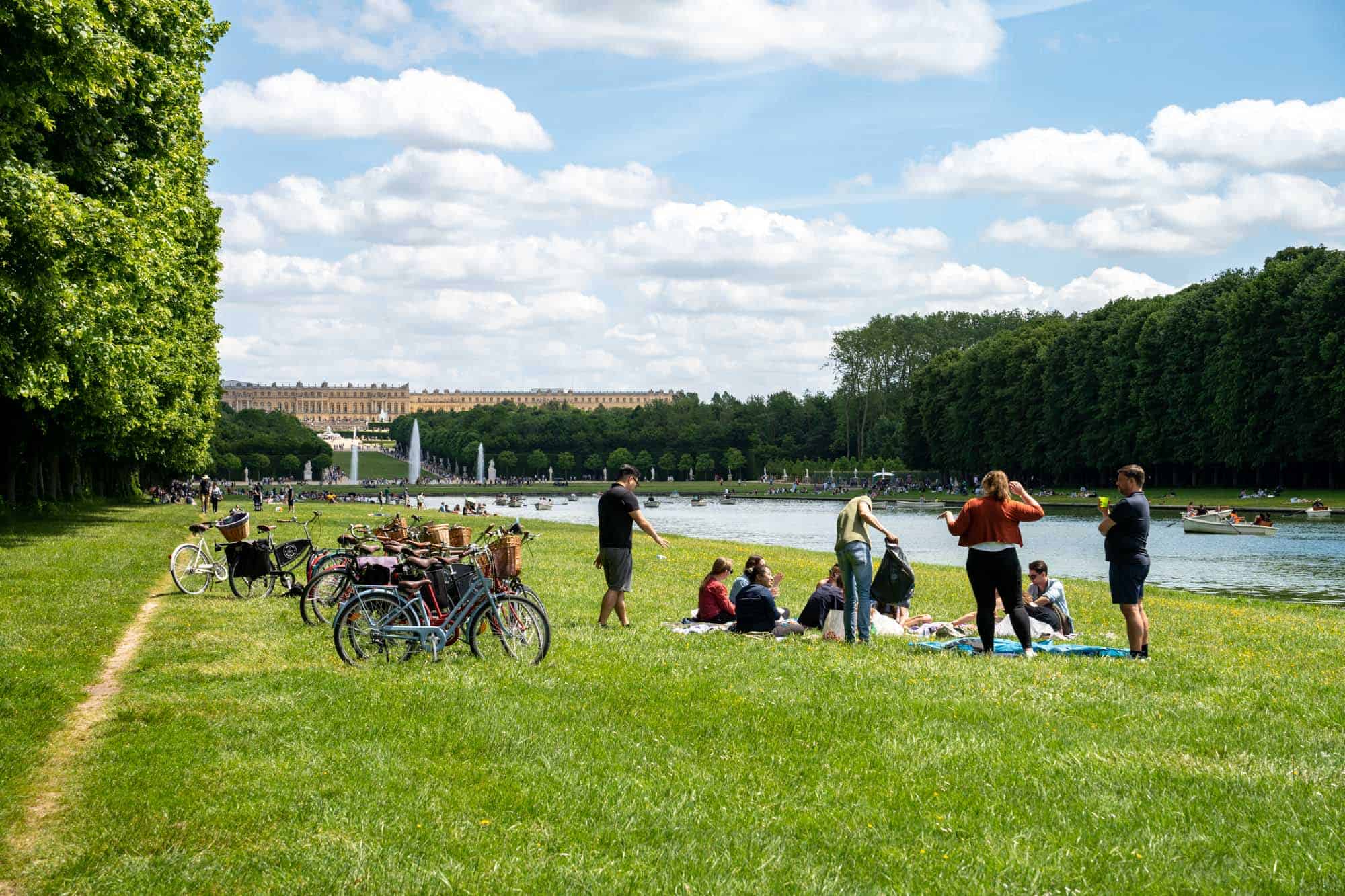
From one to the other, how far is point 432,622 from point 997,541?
6.19m

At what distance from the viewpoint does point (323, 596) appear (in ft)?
52.6

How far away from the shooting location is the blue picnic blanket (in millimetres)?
13961

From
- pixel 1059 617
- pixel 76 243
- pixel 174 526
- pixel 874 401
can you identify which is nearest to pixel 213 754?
pixel 1059 617

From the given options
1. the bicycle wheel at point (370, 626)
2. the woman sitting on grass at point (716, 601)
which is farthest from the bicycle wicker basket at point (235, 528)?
the woman sitting on grass at point (716, 601)

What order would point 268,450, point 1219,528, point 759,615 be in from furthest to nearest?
point 268,450 < point 1219,528 < point 759,615

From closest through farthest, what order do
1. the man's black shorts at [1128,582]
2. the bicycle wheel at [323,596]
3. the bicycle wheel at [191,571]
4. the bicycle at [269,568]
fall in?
the man's black shorts at [1128,582]
the bicycle wheel at [323,596]
the bicycle at [269,568]
the bicycle wheel at [191,571]

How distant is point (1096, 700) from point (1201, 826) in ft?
12.0

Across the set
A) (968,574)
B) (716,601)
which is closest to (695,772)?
(968,574)

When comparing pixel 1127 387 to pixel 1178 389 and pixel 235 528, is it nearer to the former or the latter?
pixel 1178 389

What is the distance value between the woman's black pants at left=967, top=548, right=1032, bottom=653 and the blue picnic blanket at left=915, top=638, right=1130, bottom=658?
0.37 metres

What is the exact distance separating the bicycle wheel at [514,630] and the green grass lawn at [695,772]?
1.28 feet

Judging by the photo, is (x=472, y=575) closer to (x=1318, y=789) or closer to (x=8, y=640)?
(x=8, y=640)

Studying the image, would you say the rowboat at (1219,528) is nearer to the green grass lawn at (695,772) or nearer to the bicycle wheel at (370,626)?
the green grass lawn at (695,772)

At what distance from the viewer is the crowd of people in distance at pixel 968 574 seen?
13250mm
